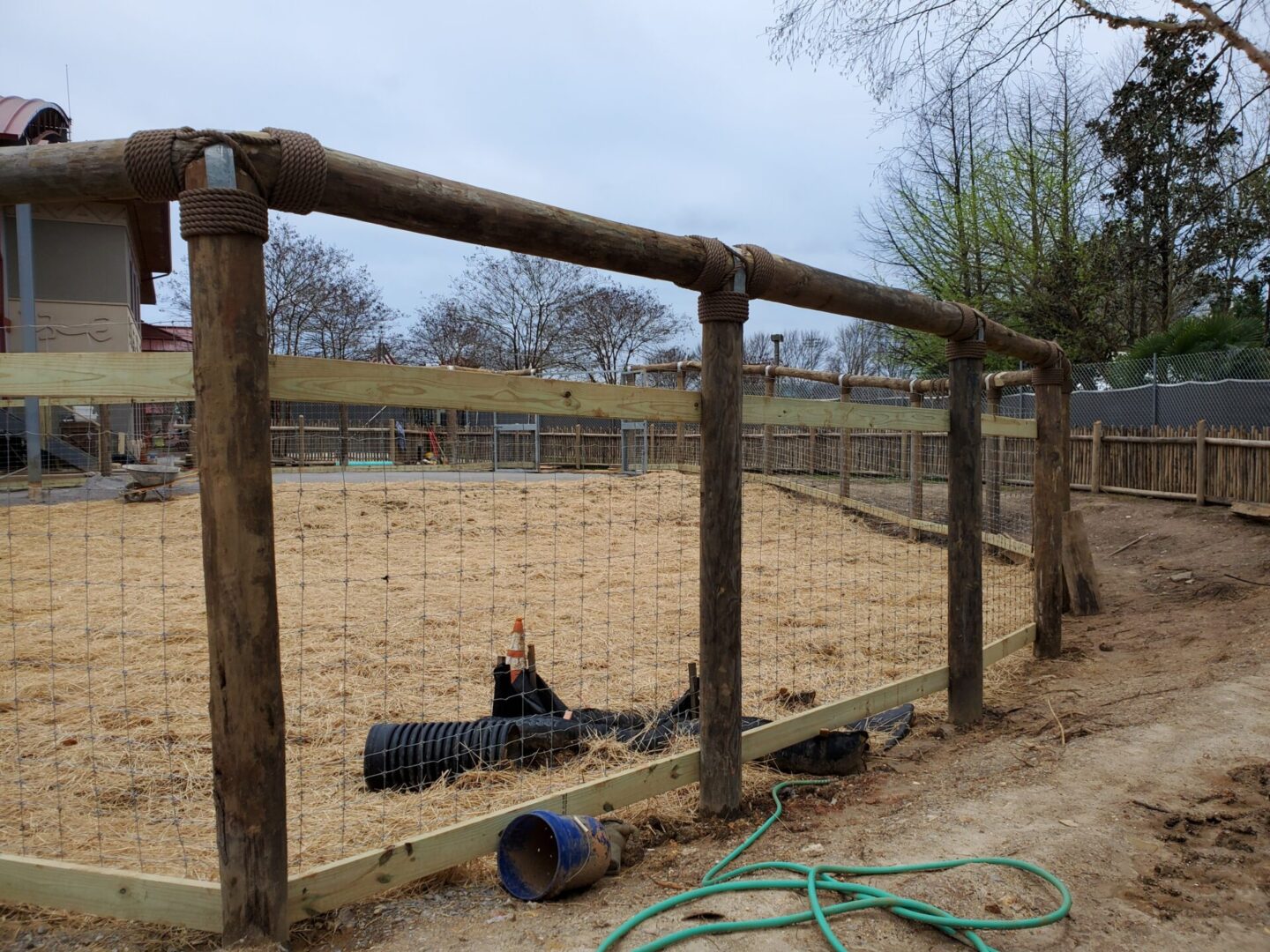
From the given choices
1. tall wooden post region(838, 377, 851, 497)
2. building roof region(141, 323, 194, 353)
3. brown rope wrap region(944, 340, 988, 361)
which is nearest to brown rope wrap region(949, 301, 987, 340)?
brown rope wrap region(944, 340, 988, 361)

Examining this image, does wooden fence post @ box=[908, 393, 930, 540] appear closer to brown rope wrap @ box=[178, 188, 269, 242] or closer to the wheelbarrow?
the wheelbarrow

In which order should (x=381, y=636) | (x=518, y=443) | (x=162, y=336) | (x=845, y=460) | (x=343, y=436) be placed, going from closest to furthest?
(x=381, y=636) < (x=343, y=436) < (x=845, y=460) < (x=518, y=443) < (x=162, y=336)

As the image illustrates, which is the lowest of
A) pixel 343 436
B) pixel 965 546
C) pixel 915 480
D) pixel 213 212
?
pixel 965 546

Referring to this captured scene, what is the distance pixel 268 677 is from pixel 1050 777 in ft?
10.1

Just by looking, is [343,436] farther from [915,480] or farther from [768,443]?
[768,443]

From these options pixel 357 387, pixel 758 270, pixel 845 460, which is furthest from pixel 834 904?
pixel 845 460

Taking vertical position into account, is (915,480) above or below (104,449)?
below

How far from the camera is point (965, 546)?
15.4ft

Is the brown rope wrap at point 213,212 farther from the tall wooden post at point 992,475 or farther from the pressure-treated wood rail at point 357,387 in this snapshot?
the tall wooden post at point 992,475

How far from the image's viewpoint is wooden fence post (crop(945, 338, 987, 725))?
4.71 m

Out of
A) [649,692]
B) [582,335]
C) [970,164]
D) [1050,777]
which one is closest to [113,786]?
[649,692]

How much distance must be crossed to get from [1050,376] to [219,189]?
5.39 m

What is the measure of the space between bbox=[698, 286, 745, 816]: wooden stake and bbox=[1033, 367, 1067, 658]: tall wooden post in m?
3.47

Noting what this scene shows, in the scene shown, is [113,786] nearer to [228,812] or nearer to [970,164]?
[228,812]
